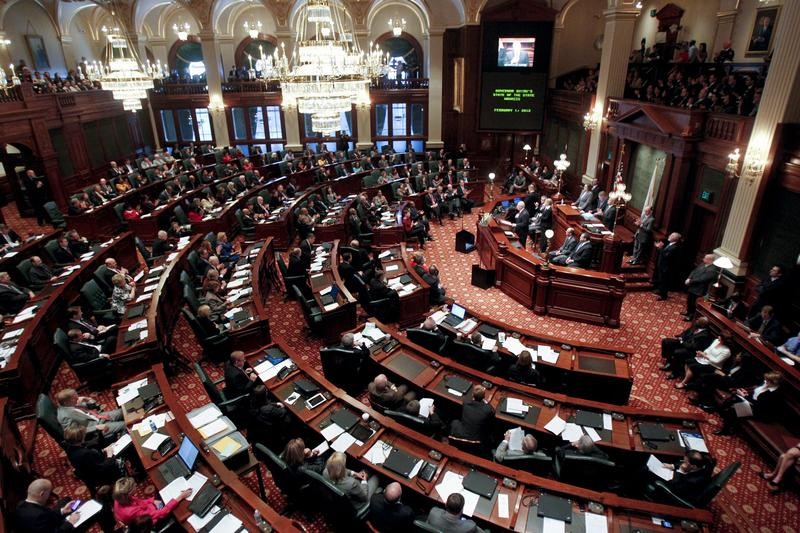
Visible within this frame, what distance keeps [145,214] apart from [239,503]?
11.0 metres

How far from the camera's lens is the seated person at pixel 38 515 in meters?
4.31

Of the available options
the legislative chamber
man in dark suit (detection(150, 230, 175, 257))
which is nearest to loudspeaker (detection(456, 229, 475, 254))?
the legislative chamber

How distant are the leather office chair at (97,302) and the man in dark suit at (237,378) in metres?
3.51

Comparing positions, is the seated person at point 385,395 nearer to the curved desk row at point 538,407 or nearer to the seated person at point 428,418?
the seated person at point 428,418

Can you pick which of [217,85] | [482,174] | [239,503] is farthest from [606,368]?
[217,85]

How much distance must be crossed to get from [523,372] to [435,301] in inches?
134

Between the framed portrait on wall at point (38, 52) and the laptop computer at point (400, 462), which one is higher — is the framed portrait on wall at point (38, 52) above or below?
above

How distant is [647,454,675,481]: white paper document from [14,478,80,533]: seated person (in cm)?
589

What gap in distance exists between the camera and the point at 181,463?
501 centimetres

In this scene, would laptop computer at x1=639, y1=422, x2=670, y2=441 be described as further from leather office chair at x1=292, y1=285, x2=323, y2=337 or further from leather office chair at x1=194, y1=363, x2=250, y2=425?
leather office chair at x1=292, y1=285, x2=323, y2=337

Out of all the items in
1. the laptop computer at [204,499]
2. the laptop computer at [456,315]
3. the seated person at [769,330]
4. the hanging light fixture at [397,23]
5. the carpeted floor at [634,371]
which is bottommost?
the carpeted floor at [634,371]

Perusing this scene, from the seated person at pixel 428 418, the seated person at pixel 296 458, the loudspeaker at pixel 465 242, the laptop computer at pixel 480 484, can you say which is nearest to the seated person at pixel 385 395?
the seated person at pixel 428 418

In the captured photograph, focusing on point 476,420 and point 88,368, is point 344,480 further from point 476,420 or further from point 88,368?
point 88,368

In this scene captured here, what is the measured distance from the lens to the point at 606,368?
6.74 meters
